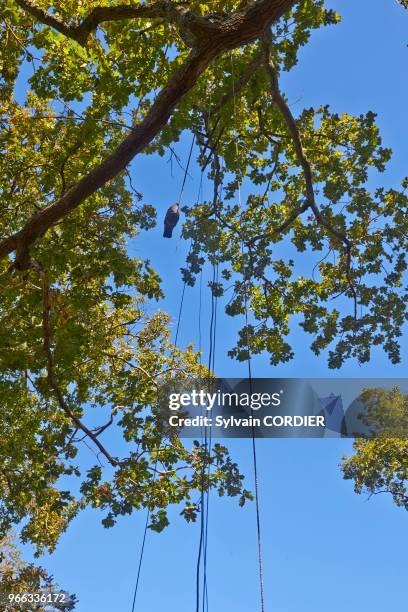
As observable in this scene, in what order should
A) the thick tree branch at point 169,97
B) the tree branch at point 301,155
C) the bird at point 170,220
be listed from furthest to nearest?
the tree branch at point 301,155
the bird at point 170,220
the thick tree branch at point 169,97

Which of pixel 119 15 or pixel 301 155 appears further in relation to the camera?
pixel 301 155

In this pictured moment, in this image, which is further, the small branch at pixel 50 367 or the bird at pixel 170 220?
the small branch at pixel 50 367

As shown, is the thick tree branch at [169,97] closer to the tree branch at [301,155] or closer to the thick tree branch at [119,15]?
the thick tree branch at [119,15]

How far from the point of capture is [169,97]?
4461mm

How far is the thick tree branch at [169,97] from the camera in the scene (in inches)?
162

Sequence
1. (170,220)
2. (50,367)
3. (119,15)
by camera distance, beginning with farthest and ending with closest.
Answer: (50,367) < (119,15) < (170,220)

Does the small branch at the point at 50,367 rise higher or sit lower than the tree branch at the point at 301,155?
lower

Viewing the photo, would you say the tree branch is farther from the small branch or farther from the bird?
the small branch

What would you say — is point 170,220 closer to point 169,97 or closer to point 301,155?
point 169,97

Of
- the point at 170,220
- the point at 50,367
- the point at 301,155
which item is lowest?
the point at 50,367

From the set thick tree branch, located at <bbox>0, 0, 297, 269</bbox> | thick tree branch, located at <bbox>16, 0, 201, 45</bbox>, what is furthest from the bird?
thick tree branch, located at <bbox>16, 0, 201, 45</bbox>

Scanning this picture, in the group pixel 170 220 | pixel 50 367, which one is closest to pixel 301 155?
pixel 170 220

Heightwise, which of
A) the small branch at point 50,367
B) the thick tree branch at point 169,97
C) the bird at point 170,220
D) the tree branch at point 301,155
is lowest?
the small branch at point 50,367

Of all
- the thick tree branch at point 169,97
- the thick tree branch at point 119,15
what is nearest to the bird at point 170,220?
the thick tree branch at point 169,97
